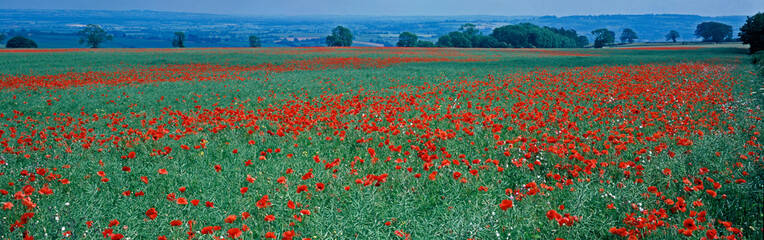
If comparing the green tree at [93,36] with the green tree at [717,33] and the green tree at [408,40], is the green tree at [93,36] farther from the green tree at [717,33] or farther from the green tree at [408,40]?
the green tree at [717,33]

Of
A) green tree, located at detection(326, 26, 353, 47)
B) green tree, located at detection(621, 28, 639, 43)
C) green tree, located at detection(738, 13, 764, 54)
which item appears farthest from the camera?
green tree, located at detection(621, 28, 639, 43)

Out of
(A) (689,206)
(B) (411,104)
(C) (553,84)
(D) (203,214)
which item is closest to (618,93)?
(C) (553,84)

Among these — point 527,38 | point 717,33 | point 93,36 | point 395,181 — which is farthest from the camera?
point 717,33

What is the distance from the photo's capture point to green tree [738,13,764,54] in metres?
41.6

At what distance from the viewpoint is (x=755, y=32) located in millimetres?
42812

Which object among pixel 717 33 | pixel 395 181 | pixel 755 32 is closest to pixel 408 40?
pixel 755 32

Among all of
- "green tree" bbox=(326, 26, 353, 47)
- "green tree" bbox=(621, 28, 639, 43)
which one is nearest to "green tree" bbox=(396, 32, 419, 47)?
"green tree" bbox=(326, 26, 353, 47)

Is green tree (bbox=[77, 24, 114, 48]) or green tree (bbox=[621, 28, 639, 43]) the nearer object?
green tree (bbox=[77, 24, 114, 48])

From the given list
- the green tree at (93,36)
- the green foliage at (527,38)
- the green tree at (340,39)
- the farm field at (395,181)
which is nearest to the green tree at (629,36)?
the green foliage at (527,38)

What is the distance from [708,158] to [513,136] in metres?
2.51

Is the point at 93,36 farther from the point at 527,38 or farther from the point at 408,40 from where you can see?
the point at 527,38

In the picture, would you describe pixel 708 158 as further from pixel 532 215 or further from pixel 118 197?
pixel 118 197

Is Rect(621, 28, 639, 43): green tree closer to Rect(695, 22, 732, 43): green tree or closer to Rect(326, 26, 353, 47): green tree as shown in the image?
Rect(695, 22, 732, 43): green tree

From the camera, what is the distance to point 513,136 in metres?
6.93
